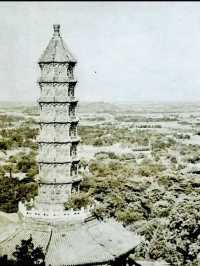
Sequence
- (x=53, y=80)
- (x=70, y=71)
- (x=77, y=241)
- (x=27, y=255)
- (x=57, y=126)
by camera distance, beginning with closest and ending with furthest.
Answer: (x=27, y=255), (x=77, y=241), (x=53, y=80), (x=70, y=71), (x=57, y=126)

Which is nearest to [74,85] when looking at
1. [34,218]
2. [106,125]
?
[34,218]

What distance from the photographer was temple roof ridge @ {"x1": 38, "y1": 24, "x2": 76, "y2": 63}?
29328 millimetres

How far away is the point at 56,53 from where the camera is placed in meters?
29.5

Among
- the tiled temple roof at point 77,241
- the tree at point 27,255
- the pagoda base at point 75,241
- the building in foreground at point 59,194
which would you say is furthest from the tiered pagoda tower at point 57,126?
the tree at point 27,255

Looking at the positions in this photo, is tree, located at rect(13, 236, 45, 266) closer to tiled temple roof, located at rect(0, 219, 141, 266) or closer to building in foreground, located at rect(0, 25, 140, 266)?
tiled temple roof, located at rect(0, 219, 141, 266)

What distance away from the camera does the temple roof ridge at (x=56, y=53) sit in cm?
2933

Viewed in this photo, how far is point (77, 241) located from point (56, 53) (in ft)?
33.3

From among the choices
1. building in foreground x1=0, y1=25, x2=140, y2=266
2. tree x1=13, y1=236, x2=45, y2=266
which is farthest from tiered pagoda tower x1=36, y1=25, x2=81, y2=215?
tree x1=13, y1=236, x2=45, y2=266

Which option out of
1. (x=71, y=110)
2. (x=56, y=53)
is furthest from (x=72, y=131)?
(x=56, y=53)

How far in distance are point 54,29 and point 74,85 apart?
10.6ft

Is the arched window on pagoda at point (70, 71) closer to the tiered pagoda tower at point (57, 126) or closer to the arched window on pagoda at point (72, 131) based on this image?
the tiered pagoda tower at point (57, 126)

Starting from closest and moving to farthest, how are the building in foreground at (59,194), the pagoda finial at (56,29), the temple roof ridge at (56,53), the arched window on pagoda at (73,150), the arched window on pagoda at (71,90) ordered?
the building in foreground at (59,194), the temple roof ridge at (56,53), the pagoda finial at (56,29), the arched window on pagoda at (71,90), the arched window on pagoda at (73,150)

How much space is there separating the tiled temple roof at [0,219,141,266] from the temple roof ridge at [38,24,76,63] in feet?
28.5

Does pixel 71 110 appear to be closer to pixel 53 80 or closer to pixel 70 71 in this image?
pixel 53 80
